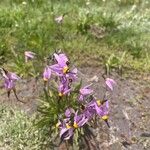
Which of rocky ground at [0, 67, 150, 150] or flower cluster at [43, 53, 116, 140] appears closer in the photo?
flower cluster at [43, 53, 116, 140]

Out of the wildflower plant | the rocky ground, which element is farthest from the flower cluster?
the rocky ground

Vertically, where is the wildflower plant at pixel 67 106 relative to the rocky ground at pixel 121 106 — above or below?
above

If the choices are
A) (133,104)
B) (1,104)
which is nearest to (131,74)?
(133,104)

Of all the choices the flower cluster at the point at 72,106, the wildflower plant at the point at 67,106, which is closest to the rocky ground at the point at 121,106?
the wildflower plant at the point at 67,106

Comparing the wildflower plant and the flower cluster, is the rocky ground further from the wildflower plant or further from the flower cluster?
the flower cluster

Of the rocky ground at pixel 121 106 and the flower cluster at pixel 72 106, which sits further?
the rocky ground at pixel 121 106

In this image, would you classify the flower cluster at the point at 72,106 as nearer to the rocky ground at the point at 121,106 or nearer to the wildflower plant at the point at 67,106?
the wildflower plant at the point at 67,106

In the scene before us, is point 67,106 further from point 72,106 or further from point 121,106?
point 121,106
